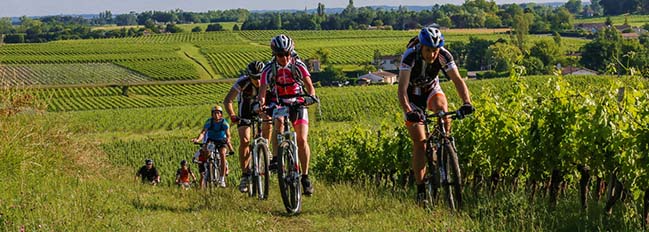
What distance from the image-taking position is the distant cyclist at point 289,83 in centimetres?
883

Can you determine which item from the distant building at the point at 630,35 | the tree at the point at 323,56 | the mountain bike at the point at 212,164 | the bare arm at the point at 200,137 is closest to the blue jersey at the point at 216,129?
the mountain bike at the point at 212,164

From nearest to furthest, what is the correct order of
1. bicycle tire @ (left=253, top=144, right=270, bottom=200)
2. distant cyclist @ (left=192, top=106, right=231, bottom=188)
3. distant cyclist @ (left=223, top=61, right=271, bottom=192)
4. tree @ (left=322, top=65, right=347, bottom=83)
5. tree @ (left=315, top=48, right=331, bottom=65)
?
1. bicycle tire @ (left=253, top=144, right=270, bottom=200)
2. distant cyclist @ (left=223, top=61, right=271, bottom=192)
3. distant cyclist @ (left=192, top=106, right=231, bottom=188)
4. tree @ (left=322, top=65, right=347, bottom=83)
5. tree @ (left=315, top=48, right=331, bottom=65)

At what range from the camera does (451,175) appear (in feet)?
25.7

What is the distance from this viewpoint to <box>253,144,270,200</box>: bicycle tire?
30.9 feet

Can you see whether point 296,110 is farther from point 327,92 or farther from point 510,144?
point 327,92

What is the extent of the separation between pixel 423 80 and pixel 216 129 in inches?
255

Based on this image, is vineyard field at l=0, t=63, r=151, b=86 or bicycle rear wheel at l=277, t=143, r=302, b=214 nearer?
bicycle rear wheel at l=277, t=143, r=302, b=214

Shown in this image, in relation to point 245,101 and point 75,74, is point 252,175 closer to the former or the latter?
point 245,101

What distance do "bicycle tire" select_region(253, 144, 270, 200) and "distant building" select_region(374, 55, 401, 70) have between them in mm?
126821

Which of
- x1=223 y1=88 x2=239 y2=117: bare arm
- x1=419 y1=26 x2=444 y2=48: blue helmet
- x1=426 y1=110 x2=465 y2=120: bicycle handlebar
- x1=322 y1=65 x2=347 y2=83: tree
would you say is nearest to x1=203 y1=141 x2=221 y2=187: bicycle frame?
x1=223 y1=88 x2=239 y2=117: bare arm

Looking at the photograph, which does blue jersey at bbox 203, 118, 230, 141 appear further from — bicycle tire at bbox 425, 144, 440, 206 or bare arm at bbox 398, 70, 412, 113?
bare arm at bbox 398, 70, 412, 113

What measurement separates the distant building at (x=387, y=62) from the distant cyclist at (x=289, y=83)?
127271mm

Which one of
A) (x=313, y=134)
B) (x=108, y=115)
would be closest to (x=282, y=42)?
(x=313, y=134)

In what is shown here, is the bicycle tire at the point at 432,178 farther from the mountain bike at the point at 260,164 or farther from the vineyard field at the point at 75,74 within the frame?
the vineyard field at the point at 75,74
